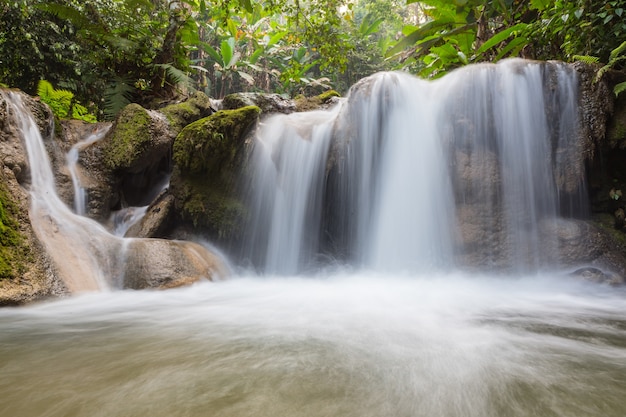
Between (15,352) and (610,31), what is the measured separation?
761 centimetres

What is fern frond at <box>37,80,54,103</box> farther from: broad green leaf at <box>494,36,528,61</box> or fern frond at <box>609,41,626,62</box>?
Result: fern frond at <box>609,41,626,62</box>

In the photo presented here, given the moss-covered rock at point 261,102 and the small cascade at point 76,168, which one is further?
the moss-covered rock at point 261,102

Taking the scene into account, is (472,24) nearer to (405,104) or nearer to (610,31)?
(610,31)

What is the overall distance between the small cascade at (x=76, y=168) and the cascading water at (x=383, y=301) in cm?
78

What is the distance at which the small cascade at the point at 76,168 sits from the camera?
5.34 m

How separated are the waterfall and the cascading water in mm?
22

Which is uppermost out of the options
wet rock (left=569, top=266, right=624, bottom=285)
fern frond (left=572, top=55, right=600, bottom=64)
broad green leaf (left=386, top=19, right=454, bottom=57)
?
broad green leaf (left=386, top=19, right=454, bottom=57)

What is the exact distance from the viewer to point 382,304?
3111 mm

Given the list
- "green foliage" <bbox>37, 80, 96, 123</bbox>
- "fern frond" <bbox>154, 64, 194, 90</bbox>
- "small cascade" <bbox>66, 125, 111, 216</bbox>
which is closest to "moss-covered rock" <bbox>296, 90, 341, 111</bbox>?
"fern frond" <bbox>154, 64, 194, 90</bbox>

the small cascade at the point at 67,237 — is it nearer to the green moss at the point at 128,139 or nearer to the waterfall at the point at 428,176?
the green moss at the point at 128,139

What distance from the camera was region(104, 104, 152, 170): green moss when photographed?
18.7 ft

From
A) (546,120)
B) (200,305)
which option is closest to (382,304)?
(200,305)

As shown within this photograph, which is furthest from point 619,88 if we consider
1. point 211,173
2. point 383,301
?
point 211,173

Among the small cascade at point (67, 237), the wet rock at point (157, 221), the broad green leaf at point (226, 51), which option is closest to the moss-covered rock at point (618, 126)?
the wet rock at point (157, 221)
